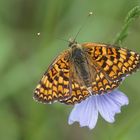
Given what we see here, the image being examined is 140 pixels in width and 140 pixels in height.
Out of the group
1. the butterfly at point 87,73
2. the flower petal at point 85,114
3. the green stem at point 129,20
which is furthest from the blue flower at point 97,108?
the green stem at point 129,20

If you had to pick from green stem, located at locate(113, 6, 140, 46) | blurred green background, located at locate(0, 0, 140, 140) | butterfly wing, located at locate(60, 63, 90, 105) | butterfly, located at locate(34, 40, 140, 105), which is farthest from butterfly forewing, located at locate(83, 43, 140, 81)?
blurred green background, located at locate(0, 0, 140, 140)

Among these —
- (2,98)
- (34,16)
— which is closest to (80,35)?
(34,16)

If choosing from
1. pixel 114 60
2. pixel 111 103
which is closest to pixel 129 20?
pixel 114 60

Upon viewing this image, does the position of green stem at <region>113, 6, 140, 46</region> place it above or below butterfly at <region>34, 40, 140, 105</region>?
above

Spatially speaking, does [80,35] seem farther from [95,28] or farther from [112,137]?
[112,137]

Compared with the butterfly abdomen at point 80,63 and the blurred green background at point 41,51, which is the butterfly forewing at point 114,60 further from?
the blurred green background at point 41,51

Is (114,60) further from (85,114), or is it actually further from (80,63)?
(85,114)

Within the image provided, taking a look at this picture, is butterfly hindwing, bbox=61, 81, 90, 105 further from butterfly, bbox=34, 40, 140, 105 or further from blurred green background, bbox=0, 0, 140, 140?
blurred green background, bbox=0, 0, 140, 140
